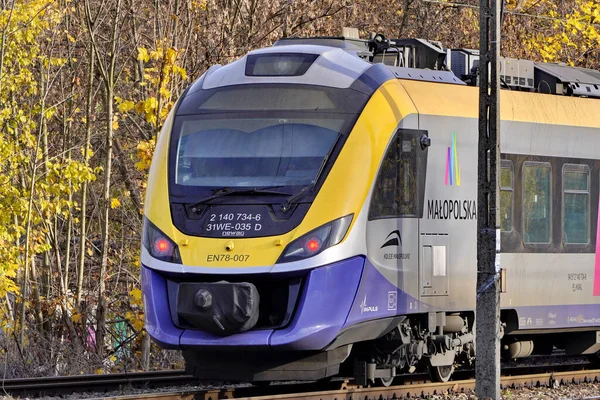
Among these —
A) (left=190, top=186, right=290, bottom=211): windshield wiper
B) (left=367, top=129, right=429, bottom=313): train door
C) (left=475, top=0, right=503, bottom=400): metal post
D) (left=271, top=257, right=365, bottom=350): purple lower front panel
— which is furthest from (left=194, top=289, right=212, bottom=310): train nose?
(left=475, top=0, right=503, bottom=400): metal post

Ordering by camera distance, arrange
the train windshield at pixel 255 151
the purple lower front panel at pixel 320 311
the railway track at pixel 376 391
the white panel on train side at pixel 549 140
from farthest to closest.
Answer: the white panel on train side at pixel 549 140, the railway track at pixel 376 391, the train windshield at pixel 255 151, the purple lower front panel at pixel 320 311

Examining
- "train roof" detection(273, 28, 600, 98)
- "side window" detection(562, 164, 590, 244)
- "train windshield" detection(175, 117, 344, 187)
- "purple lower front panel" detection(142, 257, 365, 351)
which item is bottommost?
"purple lower front panel" detection(142, 257, 365, 351)

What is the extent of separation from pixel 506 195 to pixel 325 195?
2.97 metres

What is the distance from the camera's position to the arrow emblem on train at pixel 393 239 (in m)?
11.2

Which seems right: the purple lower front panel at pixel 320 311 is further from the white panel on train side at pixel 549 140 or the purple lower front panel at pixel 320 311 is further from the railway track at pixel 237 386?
the white panel on train side at pixel 549 140

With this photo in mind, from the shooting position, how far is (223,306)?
10.4 m

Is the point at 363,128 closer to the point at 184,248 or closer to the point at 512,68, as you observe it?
the point at 184,248

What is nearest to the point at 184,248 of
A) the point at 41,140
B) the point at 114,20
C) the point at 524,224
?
the point at 524,224

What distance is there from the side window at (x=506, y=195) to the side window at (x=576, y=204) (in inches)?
38.5

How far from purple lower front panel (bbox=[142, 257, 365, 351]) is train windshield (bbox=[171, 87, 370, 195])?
879 mm

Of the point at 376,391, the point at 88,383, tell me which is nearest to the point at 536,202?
the point at 376,391

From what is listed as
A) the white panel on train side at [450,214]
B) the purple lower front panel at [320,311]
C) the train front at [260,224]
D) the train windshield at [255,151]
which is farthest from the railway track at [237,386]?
the train windshield at [255,151]

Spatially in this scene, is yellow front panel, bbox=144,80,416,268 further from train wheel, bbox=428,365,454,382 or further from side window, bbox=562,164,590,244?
side window, bbox=562,164,590,244

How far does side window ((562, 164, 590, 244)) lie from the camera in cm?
1366
